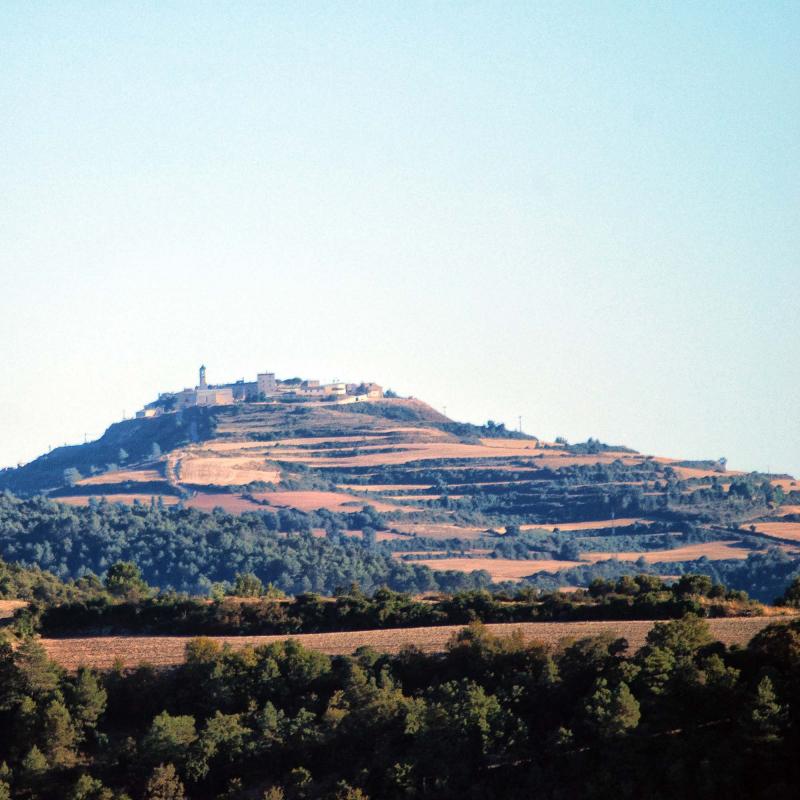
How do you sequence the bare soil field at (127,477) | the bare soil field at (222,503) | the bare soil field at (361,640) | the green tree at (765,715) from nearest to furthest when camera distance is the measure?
the green tree at (765,715)
the bare soil field at (361,640)
the bare soil field at (222,503)
the bare soil field at (127,477)

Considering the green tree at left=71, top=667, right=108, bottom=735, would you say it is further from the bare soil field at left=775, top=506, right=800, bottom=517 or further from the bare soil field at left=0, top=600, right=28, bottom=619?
the bare soil field at left=775, top=506, right=800, bottom=517

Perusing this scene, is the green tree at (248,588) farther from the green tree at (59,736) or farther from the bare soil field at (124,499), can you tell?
the bare soil field at (124,499)

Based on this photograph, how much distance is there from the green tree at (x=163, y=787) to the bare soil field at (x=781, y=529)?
109135mm

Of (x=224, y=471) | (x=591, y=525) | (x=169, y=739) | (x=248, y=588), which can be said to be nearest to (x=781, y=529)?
(x=591, y=525)

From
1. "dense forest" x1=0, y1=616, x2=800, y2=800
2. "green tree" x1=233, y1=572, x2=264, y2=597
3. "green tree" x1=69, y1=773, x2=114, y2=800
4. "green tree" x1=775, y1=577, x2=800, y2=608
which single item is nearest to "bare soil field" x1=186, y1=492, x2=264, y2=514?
"green tree" x1=233, y1=572, x2=264, y2=597

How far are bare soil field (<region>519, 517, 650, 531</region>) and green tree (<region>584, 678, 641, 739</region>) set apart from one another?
11973cm

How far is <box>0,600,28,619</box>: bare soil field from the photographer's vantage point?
59750mm

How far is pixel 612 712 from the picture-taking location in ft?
137

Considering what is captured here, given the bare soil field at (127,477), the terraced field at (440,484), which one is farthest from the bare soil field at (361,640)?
the bare soil field at (127,477)

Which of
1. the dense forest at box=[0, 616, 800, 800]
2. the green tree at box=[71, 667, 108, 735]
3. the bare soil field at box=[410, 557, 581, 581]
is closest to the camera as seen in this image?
the dense forest at box=[0, 616, 800, 800]

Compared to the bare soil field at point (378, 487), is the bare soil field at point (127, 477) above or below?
above

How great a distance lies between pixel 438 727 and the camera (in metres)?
43.8

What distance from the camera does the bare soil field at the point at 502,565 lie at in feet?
446

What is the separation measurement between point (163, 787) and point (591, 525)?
123 meters
